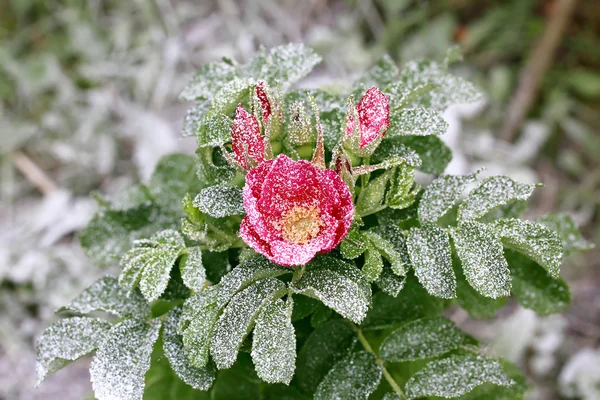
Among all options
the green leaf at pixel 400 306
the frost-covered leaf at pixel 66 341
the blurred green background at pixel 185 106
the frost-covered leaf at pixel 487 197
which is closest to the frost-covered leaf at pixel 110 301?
the frost-covered leaf at pixel 66 341

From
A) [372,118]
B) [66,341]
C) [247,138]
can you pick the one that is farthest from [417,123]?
[66,341]

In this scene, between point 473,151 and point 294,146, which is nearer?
point 294,146

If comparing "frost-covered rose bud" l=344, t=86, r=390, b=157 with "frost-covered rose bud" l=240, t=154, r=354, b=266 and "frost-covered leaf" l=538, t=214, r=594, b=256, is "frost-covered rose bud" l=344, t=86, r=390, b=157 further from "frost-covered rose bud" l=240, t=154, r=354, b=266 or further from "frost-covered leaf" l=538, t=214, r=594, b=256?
"frost-covered leaf" l=538, t=214, r=594, b=256

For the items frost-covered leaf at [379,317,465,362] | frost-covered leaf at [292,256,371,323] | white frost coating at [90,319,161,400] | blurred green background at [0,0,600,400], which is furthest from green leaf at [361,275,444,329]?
blurred green background at [0,0,600,400]

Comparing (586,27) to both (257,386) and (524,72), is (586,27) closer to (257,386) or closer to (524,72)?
(524,72)

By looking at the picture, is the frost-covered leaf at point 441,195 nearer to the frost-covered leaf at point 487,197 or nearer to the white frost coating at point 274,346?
the frost-covered leaf at point 487,197

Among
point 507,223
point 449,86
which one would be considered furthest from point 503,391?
point 449,86
